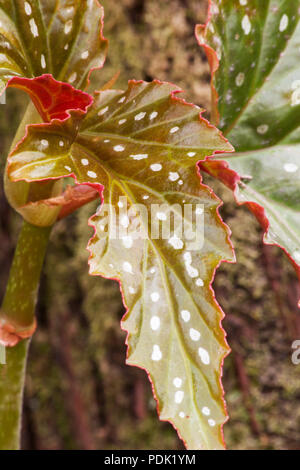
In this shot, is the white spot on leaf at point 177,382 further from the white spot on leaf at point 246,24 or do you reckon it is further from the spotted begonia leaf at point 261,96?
the white spot on leaf at point 246,24

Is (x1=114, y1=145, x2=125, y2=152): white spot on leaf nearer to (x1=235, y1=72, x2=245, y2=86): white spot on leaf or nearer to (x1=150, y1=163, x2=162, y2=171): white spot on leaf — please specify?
(x1=150, y1=163, x2=162, y2=171): white spot on leaf

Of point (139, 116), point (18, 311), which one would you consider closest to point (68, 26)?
point (139, 116)

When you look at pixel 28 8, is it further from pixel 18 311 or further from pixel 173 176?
pixel 18 311

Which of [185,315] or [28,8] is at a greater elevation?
[28,8]

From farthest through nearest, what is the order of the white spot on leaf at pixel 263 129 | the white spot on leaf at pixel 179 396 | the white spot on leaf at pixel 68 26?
the white spot on leaf at pixel 263 129 < the white spot on leaf at pixel 68 26 < the white spot on leaf at pixel 179 396

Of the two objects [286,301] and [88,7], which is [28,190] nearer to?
[88,7]

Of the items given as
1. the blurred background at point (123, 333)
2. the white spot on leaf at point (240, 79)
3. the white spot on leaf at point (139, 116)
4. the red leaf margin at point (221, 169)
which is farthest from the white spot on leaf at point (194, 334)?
the blurred background at point (123, 333)
